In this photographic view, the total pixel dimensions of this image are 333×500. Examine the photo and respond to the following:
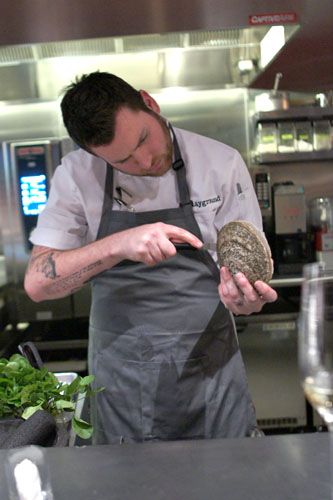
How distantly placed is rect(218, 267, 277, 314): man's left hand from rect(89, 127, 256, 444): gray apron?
0.85 ft

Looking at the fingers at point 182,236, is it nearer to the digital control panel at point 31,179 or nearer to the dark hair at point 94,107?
the dark hair at point 94,107

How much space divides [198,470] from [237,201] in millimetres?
1012

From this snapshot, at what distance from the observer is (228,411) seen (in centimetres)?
148

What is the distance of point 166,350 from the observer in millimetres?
1466

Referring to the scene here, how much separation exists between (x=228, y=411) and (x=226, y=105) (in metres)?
2.61

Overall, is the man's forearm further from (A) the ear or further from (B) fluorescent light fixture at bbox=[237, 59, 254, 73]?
(B) fluorescent light fixture at bbox=[237, 59, 254, 73]

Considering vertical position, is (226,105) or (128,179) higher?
(226,105)

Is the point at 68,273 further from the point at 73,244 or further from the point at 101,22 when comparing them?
the point at 101,22

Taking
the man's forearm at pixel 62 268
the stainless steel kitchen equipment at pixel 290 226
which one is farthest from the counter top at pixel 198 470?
the stainless steel kitchen equipment at pixel 290 226

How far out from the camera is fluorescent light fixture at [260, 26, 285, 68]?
6.30 feet

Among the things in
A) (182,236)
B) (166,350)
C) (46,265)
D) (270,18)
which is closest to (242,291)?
(182,236)

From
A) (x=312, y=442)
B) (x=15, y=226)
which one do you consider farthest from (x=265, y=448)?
(x=15, y=226)

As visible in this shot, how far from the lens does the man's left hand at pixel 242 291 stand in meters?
1.20

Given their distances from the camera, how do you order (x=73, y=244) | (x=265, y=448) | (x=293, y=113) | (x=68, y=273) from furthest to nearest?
(x=293, y=113), (x=73, y=244), (x=68, y=273), (x=265, y=448)
